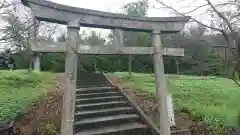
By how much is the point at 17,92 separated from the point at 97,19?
16.4 feet

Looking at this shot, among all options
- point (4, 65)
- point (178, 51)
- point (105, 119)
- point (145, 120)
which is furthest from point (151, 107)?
point (4, 65)

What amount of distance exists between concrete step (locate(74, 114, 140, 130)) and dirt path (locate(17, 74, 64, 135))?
0.60 meters

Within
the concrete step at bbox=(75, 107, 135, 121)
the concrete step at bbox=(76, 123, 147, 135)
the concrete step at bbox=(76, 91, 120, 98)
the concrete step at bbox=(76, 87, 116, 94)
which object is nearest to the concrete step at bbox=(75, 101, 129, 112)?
the concrete step at bbox=(75, 107, 135, 121)

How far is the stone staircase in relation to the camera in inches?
265

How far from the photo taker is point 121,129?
6.66 metres

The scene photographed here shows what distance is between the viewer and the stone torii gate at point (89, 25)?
16.8 ft

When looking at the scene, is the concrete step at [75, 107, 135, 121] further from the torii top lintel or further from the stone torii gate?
the torii top lintel

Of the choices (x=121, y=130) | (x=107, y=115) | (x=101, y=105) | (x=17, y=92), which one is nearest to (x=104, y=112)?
(x=107, y=115)

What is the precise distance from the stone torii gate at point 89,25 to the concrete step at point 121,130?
0.98 meters

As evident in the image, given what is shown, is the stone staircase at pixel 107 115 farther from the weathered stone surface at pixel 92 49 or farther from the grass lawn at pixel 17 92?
the weathered stone surface at pixel 92 49

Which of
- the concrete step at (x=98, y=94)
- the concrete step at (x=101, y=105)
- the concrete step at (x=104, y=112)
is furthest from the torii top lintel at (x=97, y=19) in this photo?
the concrete step at (x=98, y=94)

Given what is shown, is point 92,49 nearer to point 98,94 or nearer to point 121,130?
point 121,130

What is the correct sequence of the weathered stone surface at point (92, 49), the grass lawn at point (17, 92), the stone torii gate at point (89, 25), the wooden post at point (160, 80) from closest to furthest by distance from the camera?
the weathered stone surface at point (92, 49)
the stone torii gate at point (89, 25)
the wooden post at point (160, 80)
the grass lawn at point (17, 92)

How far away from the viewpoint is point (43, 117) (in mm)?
6953
